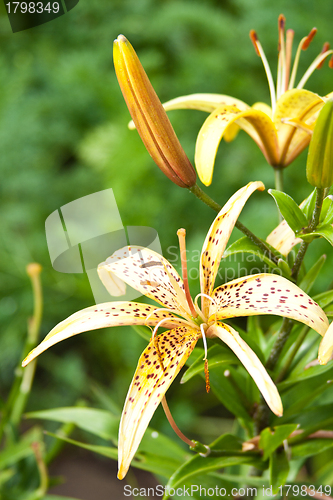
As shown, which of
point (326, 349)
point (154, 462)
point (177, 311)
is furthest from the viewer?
point (154, 462)

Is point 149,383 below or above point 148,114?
below

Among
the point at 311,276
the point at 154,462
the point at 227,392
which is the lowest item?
the point at 154,462

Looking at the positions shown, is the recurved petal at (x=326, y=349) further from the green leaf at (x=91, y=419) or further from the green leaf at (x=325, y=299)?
the green leaf at (x=91, y=419)

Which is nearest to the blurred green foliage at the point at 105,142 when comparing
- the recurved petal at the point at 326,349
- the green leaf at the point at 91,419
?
the green leaf at the point at 91,419

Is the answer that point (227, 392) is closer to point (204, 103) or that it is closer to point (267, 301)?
point (267, 301)

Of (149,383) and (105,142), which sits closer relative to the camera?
(149,383)

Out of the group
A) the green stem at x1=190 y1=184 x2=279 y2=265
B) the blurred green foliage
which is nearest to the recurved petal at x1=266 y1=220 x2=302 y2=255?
the green stem at x1=190 y1=184 x2=279 y2=265

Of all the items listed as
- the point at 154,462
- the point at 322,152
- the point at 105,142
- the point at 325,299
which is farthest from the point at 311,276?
the point at 105,142

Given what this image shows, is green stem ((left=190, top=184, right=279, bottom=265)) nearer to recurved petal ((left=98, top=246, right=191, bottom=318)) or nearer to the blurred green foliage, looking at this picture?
recurved petal ((left=98, top=246, right=191, bottom=318))
